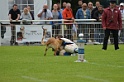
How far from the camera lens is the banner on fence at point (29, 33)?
30031 mm

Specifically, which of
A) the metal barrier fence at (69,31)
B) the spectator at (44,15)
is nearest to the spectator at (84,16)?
the metal barrier fence at (69,31)

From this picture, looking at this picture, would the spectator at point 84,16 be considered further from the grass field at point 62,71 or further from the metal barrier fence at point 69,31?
A: the grass field at point 62,71

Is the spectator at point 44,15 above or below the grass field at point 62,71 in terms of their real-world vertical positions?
above

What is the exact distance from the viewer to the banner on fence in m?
30.0

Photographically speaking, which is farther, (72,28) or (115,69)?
(72,28)

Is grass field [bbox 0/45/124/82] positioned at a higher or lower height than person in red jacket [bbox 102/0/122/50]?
lower

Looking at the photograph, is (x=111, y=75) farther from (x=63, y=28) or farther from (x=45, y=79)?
(x=63, y=28)

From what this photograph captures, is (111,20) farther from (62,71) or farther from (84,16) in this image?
(62,71)

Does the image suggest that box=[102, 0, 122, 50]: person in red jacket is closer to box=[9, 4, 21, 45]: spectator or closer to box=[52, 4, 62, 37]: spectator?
box=[52, 4, 62, 37]: spectator

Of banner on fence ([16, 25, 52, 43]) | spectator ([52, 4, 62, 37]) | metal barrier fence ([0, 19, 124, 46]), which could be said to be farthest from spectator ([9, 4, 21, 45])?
spectator ([52, 4, 62, 37])

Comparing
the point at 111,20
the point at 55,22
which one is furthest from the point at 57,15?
the point at 111,20

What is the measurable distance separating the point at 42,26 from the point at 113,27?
6.17 meters

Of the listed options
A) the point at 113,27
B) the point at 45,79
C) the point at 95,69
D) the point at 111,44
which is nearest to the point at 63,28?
the point at 111,44

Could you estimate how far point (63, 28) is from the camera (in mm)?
30594
